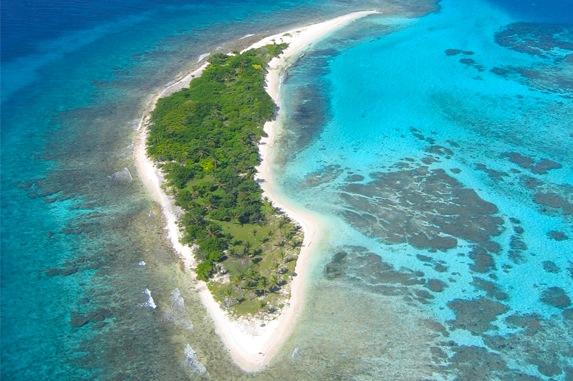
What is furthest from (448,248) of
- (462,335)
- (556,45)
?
(556,45)

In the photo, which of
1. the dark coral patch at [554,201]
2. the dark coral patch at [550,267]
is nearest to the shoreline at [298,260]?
the dark coral patch at [550,267]

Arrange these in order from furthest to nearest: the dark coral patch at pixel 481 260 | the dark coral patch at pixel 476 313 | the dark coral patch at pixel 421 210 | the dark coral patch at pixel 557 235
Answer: the dark coral patch at pixel 557 235, the dark coral patch at pixel 421 210, the dark coral patch at pixel 481 260, the dark coral patch at pixel 476 313

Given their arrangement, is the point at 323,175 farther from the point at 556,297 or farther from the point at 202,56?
the point at 202,56

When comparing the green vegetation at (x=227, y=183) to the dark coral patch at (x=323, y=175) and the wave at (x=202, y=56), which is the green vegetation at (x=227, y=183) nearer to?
the wave at (x=202, y=56)

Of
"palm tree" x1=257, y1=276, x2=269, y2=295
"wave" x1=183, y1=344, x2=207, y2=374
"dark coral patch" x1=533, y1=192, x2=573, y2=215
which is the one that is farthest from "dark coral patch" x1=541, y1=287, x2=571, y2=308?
"wave" x1=183, y1=344, x2=207, y2=374

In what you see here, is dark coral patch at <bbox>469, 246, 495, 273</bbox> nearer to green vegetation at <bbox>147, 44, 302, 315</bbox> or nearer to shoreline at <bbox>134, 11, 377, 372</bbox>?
shoreline at <bbox>134, 11, 377, 372</bbox>

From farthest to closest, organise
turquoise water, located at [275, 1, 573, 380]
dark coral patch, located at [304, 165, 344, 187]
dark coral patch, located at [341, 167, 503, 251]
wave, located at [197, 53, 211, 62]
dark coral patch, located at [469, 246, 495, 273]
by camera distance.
→ wave, located at [197, 53, 211, 62]
dark coral patch, located at [304, 165, 344, 187]
dark coral patch, located at [341, 167, 503, 251]
dark coral patch, located at [469, 246, 495, 273]
turquoise water, located at [275, 1, 573, 380]
